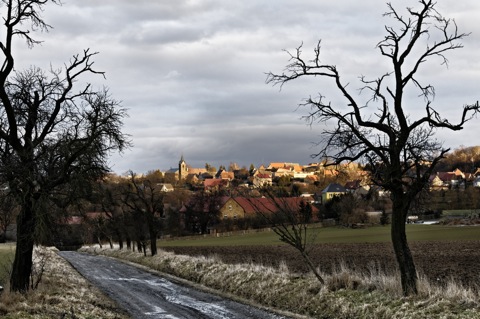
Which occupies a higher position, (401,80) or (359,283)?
(401,80)

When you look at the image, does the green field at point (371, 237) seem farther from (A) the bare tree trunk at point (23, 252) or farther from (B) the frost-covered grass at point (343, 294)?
(A) the bare tree trunk at point (23, 252)

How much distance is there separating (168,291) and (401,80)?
14.4 metres

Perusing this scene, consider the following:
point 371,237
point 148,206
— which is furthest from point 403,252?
point 371,237

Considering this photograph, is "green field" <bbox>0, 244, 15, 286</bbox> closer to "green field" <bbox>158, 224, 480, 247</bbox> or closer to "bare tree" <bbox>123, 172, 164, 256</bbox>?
"bare tree" <bbox>123, 172, 164, 256</bbox>

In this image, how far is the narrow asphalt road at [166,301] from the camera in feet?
58.0

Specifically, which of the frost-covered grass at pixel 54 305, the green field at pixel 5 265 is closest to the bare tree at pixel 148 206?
the green field at pixel 5 265

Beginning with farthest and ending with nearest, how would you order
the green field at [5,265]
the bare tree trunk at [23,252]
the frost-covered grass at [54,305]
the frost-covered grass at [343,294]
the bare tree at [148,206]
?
the bare tree at [148,206], the green field at [5,265], the bare tree trunk at [23,252], the frost-covered grass at [54,305], the frost-covered grass at [343,294]

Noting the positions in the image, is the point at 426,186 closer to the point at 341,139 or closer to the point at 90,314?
the point at 341,139

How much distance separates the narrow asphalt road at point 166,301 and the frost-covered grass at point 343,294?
128 cm

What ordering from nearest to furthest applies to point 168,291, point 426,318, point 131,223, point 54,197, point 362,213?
point 426,318
point 54,197
point 168,291
point 131,223
point 362,213

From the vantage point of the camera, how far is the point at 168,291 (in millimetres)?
24547

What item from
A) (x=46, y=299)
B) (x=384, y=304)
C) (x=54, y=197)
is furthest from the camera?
(x=54, y=197)

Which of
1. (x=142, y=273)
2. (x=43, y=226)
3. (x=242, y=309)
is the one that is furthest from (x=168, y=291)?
(x=142, y=273)

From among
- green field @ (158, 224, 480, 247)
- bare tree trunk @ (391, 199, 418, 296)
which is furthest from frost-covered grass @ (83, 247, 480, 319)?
green field @ (158, 224, 480, 247)
